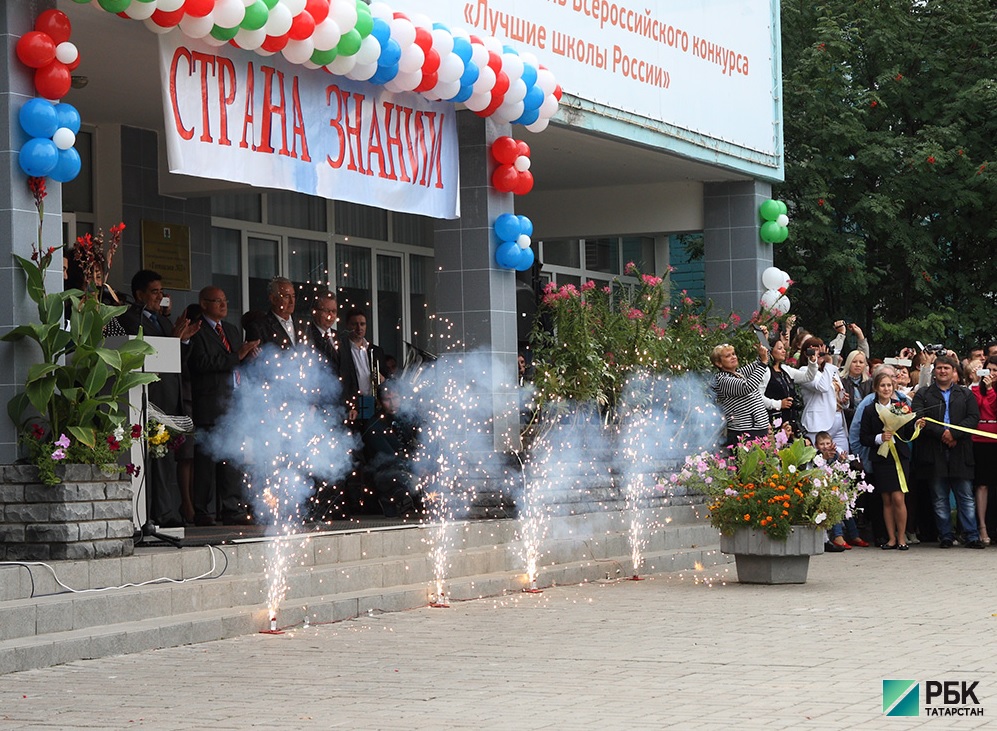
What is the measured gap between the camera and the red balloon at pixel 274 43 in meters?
11.2

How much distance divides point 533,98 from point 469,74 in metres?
0.94

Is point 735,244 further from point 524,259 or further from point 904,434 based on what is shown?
point 524,259

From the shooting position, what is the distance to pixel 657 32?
16766 millimetres

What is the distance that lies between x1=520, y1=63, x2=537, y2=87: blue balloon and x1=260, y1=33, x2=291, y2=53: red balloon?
2.89 metres

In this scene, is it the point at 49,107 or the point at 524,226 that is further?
the point at 524,226

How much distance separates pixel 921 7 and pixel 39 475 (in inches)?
667

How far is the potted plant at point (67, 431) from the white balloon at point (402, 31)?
309cm

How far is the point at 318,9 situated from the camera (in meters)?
11.3

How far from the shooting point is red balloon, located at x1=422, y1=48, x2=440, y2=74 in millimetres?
12570

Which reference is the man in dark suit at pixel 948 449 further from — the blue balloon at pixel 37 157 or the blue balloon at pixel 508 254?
the blue balloon at pixel 37 157

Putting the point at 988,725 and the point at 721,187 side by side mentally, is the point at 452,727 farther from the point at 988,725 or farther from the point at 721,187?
the point at 721,187

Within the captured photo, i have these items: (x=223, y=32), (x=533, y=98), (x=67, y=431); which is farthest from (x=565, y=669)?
(x=533, y=98)

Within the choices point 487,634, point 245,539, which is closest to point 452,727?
point 487,634

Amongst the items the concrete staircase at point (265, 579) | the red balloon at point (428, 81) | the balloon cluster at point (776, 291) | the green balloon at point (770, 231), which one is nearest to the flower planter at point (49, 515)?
the concrete staircase at point (265, 579)
